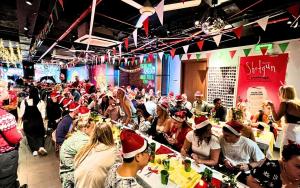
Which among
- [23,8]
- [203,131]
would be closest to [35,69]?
[23,8]

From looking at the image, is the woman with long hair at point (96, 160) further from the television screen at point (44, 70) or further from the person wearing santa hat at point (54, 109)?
the television screen at point (44, 70)

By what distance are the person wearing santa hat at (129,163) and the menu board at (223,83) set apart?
6.15 meters

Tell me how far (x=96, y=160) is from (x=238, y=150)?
1.95m

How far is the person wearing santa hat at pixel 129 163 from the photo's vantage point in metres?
1.42

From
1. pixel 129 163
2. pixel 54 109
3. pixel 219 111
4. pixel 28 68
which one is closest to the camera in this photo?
pixel 129 163

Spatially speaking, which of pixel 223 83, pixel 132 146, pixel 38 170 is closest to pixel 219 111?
pixel 223 83

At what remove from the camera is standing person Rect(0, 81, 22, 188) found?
2709 mm

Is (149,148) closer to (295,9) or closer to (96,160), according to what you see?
(96,160)

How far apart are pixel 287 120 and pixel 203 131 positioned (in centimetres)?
188

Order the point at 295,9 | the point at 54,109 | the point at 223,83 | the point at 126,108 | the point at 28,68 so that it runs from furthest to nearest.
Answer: the point at 28,68 < the point at 223,83 < the point at 54,109 < the point at 126,108 < the point at 295,9

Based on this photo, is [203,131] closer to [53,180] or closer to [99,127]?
[99,127]

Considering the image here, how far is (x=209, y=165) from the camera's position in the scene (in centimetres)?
255

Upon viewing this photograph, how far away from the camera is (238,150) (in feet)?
8.79

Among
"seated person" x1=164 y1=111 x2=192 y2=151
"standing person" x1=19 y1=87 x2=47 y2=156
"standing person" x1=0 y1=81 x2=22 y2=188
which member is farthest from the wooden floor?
"seated person" x1=164 y1=111 x2=192 y2=151
